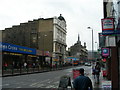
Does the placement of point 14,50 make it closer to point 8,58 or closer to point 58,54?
point 8,58

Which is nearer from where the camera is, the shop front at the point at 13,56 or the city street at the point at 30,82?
the city street at the point at 30,82

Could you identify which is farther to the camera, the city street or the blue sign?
the blue sign

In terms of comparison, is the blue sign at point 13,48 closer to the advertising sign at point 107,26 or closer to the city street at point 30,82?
the city street at point 30,82

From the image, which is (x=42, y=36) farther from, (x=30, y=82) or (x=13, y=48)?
(x=30, y=82)

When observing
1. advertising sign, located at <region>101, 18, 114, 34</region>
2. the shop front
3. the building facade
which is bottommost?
the shop front

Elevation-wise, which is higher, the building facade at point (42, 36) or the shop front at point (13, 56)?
the building facade at point (42, 36)

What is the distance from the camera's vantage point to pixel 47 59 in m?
63.3

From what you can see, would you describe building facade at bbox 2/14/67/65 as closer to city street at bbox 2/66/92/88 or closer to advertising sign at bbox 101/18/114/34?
city street at bbox 2/66/92/88

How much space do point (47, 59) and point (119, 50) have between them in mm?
52936

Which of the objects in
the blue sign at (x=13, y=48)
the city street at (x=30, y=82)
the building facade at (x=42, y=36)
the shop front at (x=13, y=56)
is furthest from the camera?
the building facade at (x=42, y=36)

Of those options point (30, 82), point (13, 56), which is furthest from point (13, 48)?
point (30, 82)

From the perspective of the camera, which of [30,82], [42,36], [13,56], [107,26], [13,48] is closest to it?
[107,26]

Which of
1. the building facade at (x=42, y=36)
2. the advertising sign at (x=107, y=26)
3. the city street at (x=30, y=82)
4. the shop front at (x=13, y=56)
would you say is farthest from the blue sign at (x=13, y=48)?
the advertising sign at (x=107, y=26)

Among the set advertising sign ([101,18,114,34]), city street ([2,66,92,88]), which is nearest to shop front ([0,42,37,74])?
city street ([2,66,92,88])
